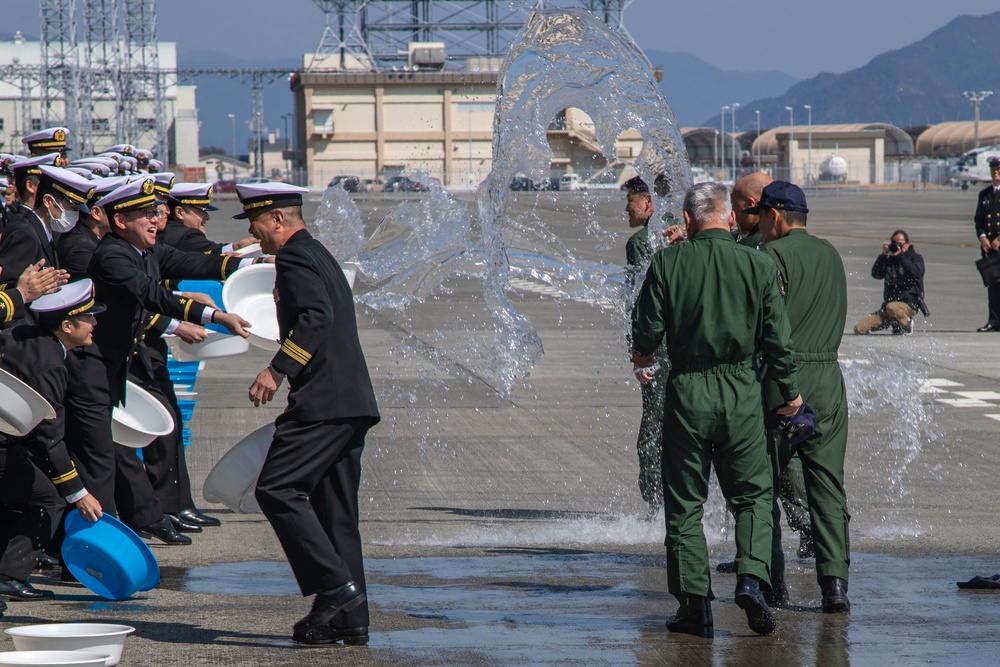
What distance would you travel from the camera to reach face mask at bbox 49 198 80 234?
23.4 feet

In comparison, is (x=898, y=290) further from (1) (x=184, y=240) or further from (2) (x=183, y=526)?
(2) (x=183, y=526)

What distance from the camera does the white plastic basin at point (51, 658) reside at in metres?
4.67

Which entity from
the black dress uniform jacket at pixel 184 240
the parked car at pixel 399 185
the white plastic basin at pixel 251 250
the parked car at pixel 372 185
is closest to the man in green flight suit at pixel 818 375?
the black dress uniform jacket at pixel 184 240

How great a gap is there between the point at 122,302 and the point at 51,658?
8.03ft

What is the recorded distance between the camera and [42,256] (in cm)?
686

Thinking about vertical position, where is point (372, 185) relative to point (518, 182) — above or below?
above

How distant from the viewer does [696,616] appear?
546cm

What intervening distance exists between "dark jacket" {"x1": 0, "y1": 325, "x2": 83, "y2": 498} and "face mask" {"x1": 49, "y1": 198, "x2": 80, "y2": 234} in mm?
1245

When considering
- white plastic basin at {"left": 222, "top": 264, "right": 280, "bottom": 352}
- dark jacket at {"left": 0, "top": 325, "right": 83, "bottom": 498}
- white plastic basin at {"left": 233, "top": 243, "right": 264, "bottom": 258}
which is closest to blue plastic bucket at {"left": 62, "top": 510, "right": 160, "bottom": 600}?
dark jacket at {"left": 0, "top": 325, "right": 83, "bottom": 498}

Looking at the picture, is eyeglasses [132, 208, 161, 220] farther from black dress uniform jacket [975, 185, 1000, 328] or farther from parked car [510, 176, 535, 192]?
black dress uniform jacket [975, 185, 1000, 328]

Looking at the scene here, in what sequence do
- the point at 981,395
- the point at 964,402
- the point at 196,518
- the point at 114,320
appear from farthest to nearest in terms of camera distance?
the point at 981,395, the point at 964,402, the point at 196,518, the point at 114,320

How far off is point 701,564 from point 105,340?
322 cm

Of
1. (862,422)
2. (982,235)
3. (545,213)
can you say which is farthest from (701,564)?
(982,235)

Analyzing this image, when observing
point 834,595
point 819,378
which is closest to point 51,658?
point 834,595
